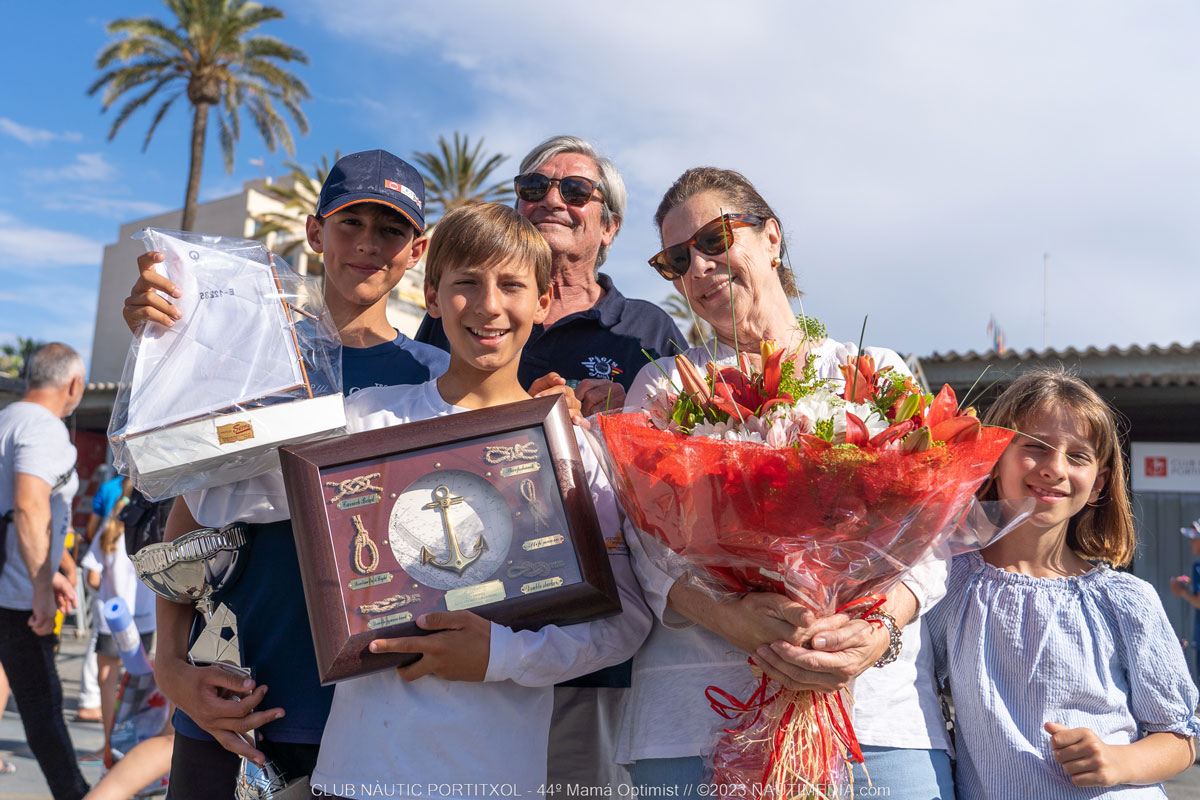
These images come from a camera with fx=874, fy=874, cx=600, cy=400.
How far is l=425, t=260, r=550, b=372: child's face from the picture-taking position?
92.7 inches

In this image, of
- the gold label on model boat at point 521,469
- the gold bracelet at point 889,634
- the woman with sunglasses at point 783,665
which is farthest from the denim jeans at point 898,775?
the gold label on model boat at point 521,469

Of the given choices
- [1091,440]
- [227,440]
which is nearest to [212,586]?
[227,440]

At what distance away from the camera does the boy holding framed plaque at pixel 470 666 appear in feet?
6.46

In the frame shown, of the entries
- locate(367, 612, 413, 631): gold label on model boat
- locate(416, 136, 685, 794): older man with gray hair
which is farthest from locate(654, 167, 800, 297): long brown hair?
locate(367, 612, 413, 631): gold label on model boat

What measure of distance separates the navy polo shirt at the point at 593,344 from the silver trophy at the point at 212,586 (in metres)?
1.37

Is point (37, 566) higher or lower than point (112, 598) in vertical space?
higher

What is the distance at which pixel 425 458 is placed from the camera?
2.11 meters

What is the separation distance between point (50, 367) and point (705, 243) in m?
4.80

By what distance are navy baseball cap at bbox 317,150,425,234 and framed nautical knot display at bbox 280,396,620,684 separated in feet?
2.98

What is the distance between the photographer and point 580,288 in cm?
381

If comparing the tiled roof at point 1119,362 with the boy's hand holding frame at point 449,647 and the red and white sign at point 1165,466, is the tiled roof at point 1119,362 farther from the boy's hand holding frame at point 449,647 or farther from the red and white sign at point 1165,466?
the boy's hand holding frame at point 449,647

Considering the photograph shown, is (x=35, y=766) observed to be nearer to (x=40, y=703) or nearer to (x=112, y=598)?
(x=112, y=598)

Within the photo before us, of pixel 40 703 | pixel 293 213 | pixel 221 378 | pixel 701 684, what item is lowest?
pixel 40 703

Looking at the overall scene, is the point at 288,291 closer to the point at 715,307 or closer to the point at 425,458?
the point at 425,458
